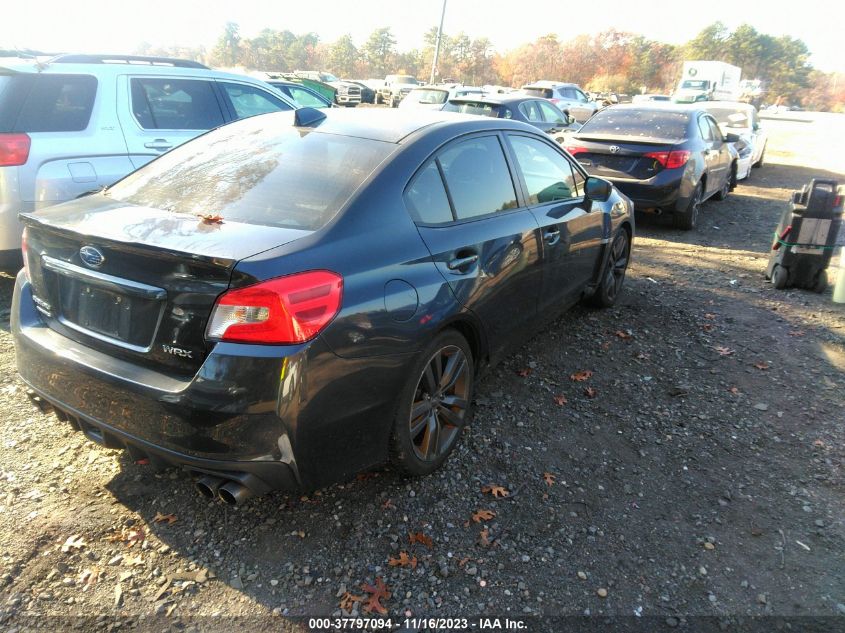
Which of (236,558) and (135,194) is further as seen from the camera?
(135,194)

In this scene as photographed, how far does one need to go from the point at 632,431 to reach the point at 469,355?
46.7 inches

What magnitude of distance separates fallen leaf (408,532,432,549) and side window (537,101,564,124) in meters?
10.9

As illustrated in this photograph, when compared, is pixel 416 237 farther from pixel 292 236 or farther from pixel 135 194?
pixel 135 194

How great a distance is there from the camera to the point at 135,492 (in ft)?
9.38

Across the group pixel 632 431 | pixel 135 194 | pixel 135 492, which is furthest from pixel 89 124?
pixel 632 431

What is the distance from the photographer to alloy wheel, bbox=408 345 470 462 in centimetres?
289

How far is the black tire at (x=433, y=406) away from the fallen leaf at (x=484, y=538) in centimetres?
41

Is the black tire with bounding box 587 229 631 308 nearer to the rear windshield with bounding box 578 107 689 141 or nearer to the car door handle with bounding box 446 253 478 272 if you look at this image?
the car door handle with bounding box 446 253 478 272

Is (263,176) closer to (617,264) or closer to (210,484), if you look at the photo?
(210,484)

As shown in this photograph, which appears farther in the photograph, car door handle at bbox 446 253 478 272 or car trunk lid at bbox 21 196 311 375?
car door handle at bbox 446 253 478 272

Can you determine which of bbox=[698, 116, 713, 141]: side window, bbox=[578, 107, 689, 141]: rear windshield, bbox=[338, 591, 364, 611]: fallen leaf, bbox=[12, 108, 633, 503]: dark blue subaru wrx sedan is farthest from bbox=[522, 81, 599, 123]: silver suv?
bbox=[338, 591, 364, 611]: fallen leaf

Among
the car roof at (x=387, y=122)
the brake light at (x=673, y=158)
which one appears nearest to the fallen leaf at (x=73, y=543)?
the car roof at (x=387, y=122)

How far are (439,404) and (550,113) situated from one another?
10.8m

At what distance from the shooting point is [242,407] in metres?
2.17
